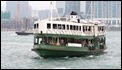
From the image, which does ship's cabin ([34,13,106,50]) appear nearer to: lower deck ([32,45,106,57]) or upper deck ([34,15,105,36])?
upper deck ([34,15,105,36])

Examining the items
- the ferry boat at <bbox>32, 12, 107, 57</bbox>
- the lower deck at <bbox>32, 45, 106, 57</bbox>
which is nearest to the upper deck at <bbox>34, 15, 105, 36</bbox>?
the ferry boat at <bbox>32, 12, 107, 57</bbox>

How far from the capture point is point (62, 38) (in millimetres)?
45219

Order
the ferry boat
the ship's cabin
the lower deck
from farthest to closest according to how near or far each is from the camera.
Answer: the ship's cabin
the ferry boat
the lower deck

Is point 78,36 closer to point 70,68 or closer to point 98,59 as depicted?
point 98,59

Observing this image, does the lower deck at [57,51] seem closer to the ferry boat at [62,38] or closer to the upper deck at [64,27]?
the ferry boat at [62,38]

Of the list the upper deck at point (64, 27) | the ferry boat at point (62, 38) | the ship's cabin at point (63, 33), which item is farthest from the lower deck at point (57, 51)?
the upper deck at point (64, 27)

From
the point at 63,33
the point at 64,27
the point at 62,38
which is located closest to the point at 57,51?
the point at 62,38

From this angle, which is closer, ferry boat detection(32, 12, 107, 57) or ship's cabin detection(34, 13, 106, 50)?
ferry boat detection(32, 12, 107, 57)

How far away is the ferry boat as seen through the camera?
4428 cm

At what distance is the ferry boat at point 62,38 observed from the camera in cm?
4428

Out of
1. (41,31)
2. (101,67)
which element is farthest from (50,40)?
(101,67)

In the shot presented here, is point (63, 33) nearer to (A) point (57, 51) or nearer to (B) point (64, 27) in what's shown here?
(B) point (64, 27)

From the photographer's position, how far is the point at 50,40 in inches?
1767

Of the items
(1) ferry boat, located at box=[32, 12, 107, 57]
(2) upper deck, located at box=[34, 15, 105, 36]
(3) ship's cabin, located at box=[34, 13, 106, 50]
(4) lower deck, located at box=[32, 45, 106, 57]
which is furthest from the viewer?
(2) upper deck, located at box=[34, 15, 105, 36]
